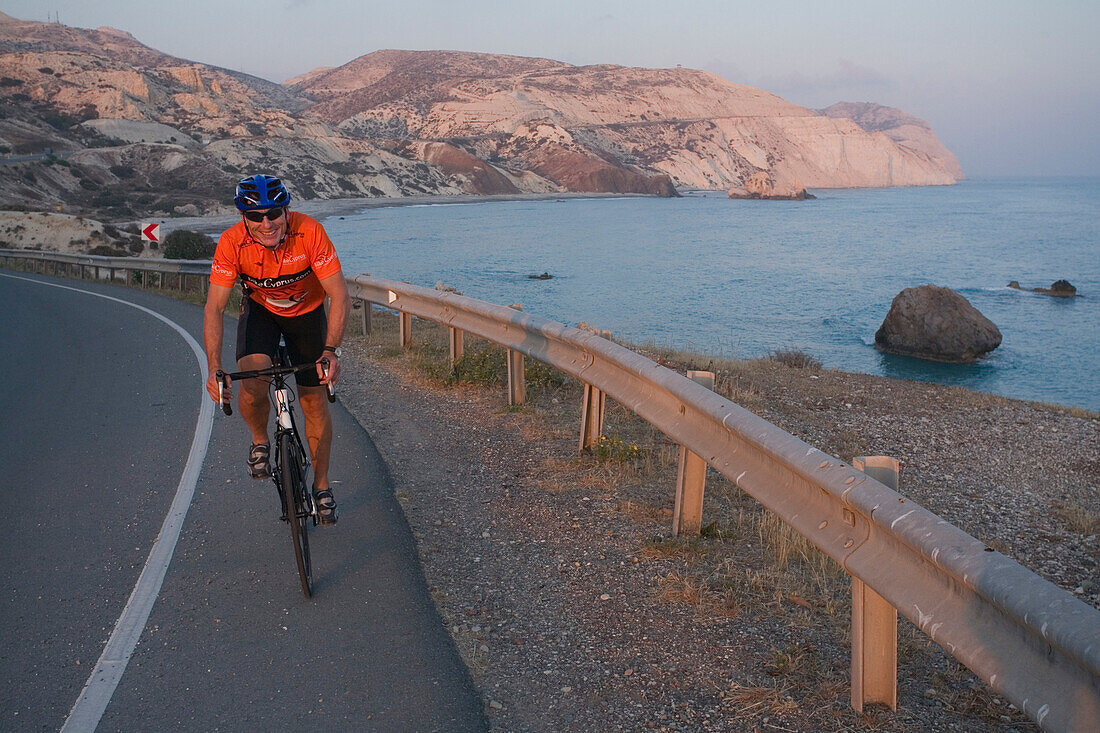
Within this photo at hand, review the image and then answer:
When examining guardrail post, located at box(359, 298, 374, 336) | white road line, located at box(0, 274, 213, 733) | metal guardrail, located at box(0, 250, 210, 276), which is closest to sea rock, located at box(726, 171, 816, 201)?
metal guardrail, located at box(0, 250, 210, 276)

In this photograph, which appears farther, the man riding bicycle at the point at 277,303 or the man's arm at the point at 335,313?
the man's arm at the point at 335,313

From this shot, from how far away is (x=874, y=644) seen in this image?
11.3 ft

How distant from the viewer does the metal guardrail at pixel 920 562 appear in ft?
7.95

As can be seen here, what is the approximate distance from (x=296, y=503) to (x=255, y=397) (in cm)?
65

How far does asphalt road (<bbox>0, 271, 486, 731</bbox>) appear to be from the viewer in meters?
3.63

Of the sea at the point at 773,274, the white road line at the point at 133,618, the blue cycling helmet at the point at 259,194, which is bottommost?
the sea at the point at 773,274

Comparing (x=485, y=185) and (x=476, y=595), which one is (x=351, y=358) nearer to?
(x=476, y=595)

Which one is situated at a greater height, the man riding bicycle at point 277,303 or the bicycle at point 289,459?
the man riding bicycle at point 277,303

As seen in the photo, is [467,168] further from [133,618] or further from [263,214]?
[133,618]

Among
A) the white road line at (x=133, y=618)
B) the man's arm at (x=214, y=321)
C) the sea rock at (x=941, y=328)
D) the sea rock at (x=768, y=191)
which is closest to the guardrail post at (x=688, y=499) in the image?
the man's arm at (x=214, y=321)

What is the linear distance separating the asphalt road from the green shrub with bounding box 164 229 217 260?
70.3 ft

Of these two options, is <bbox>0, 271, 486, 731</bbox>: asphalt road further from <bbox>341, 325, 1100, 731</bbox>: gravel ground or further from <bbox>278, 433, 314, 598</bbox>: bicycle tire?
<bbox>341, 325, 1100, 731</bbox>: gravel ground

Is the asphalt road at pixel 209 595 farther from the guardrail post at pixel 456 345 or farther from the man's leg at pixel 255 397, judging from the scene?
the guardrail post at pixel 456 345

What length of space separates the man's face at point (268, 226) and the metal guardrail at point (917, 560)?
7.45 feet
